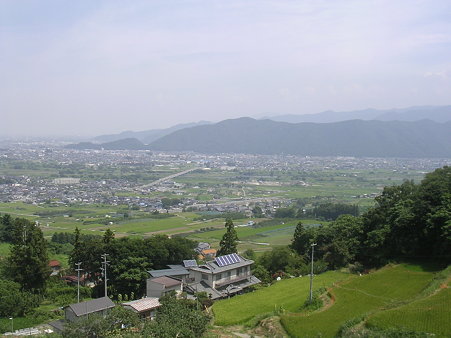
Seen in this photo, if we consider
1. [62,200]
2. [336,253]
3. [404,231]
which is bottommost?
[62,200]

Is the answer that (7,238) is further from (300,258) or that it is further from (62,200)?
(62,200)

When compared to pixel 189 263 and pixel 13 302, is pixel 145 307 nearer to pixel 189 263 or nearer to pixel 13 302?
pixel 13 302

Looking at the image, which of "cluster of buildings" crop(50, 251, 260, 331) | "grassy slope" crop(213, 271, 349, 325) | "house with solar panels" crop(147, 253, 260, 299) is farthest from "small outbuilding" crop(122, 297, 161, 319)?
"grassy slope" crop(213, 271, 349, 325)

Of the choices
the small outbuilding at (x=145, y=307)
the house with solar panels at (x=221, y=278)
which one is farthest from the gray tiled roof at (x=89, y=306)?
the house with solar panels at (x=221, y=278)

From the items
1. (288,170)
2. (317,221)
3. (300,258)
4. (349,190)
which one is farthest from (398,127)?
(300,258)

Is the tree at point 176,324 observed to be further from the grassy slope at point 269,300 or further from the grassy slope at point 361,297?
the grassy slope at point 269,300

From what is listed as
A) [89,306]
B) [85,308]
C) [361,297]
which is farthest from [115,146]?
[361,297]
